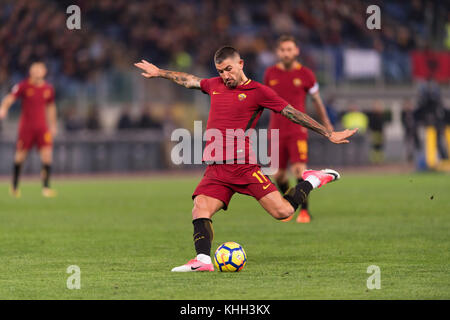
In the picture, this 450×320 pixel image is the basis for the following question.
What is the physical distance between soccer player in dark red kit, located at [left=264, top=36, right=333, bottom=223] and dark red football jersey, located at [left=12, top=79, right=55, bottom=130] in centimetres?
733

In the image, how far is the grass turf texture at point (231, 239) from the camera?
8.55 metres

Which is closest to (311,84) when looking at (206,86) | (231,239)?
(231,239)

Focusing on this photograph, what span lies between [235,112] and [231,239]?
9.98 ft

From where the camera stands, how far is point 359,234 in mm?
13156

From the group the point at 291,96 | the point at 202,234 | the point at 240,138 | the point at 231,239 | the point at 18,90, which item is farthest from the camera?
the point at 18,90

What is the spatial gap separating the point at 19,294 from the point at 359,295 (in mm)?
2769

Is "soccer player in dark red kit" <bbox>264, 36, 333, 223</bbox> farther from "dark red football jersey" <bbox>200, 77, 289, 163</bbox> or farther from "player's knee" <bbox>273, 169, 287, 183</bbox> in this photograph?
"dark red football jersey" <bbox>200, 77, 289, 163</bbox>

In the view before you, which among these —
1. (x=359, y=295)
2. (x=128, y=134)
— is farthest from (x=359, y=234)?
(x=128, y=134)

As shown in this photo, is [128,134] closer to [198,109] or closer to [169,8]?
[169,8]

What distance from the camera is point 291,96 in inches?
568

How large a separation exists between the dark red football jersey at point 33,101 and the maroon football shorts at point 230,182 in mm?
11035

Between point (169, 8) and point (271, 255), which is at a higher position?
point (169, 8)

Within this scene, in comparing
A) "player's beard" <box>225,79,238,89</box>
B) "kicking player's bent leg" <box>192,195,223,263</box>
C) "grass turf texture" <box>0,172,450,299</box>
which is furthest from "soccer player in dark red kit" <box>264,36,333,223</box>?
"kicking player's bent leg" <box>192,195,223,263</box>

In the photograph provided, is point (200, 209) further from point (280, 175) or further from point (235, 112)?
point (280, 175)
